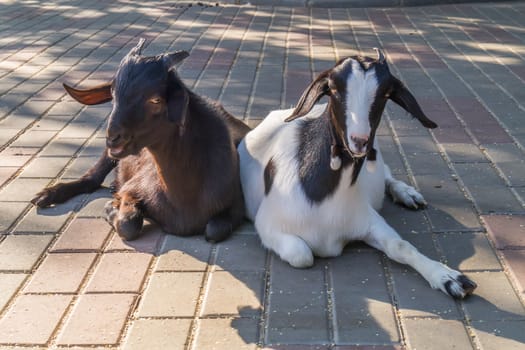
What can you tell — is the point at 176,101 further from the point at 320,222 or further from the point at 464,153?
the point at 464,153

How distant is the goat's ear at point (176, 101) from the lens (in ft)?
12.4

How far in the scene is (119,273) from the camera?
3912 millimetres

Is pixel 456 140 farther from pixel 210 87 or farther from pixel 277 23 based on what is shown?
pixel 277 23

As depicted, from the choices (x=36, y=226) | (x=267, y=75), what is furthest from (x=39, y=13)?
(x=36, y=226)

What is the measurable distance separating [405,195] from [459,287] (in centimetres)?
107

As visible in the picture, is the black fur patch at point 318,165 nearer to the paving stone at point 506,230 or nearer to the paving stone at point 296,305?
the paving stone at point 296,305

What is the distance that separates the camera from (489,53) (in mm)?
8172

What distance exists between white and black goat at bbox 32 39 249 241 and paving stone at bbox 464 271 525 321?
4.61ft

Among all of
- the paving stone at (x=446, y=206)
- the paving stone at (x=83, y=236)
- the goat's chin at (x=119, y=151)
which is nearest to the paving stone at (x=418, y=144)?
the paving stone at (x=446, y=206)

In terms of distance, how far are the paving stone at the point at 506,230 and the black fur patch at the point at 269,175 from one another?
1294 millimetres

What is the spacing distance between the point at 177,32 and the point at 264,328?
651cm

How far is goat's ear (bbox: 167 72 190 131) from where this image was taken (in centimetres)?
377

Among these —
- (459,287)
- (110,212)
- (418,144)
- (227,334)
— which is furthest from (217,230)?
(418,144)

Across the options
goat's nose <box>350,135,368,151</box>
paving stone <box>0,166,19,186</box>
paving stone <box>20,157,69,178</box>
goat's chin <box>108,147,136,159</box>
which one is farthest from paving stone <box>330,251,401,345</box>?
paving stone <box>0,166,19,186</box>
